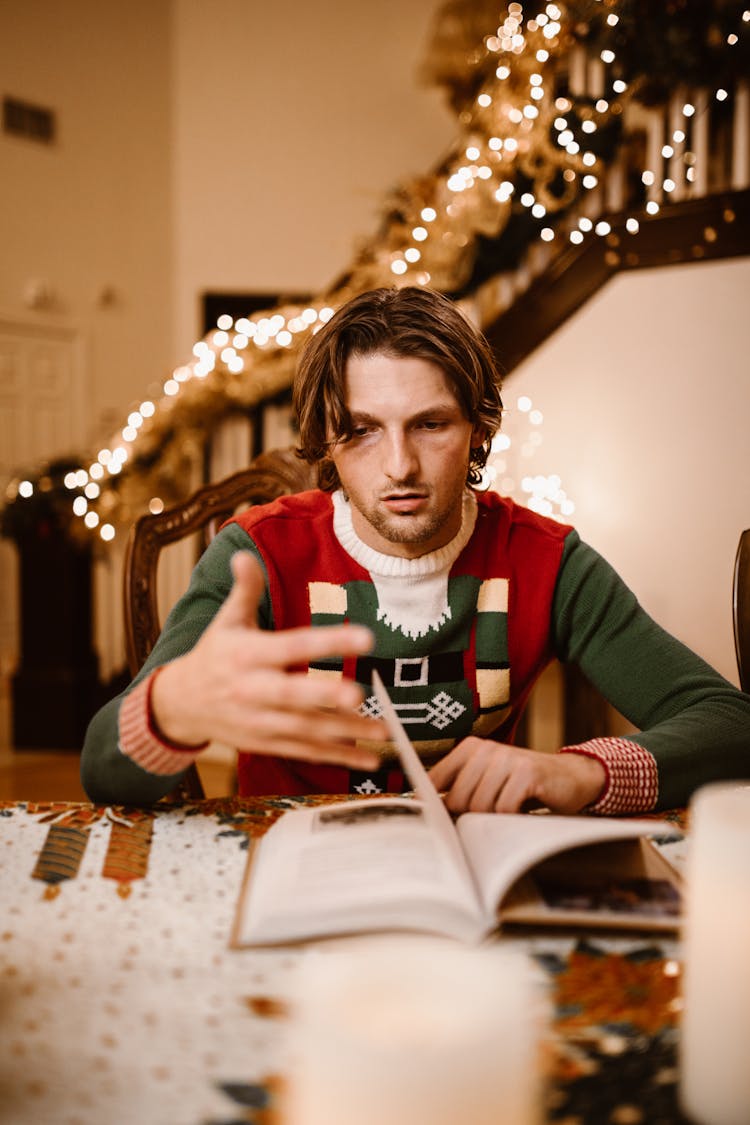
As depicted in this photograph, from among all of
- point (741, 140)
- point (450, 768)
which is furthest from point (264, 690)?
point (741, 140)

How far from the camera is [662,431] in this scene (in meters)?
3.02

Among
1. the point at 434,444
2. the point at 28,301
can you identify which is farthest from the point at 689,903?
the point at 28,301

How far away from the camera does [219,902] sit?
71cm

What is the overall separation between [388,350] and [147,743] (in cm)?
71

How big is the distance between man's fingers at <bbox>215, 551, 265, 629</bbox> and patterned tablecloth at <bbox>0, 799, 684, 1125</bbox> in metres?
0.22

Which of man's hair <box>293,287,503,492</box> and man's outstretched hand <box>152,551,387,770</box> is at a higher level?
man's hair <box>293,287,503,492</box>

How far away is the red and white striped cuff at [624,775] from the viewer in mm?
947

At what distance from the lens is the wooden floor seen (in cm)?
346

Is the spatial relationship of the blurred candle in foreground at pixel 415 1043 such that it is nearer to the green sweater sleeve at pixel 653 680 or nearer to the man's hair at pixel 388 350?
the green sweater sleeve at pixel 653 680

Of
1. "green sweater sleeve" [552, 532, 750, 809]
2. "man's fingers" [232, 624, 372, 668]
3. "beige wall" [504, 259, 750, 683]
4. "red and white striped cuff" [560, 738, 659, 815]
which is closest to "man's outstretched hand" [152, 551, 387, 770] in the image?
"man's fingers" [232, 624, 372, 668]

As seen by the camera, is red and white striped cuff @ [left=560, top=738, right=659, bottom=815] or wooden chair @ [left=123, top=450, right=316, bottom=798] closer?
red and white striped cuff @ [left=560, top=738, right=659, bottom=815]

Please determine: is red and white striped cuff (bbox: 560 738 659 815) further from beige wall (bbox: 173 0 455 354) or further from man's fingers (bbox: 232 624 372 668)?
beige wall (bbox: 173 0 455 354)

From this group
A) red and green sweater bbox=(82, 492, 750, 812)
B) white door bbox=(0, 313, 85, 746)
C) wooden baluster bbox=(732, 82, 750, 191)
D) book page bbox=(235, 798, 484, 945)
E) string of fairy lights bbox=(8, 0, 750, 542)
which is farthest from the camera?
white door bbox=(0, 313, 85, 746)

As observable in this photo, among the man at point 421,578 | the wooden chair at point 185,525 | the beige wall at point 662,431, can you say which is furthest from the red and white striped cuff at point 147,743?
the beige wall at point 662,431
